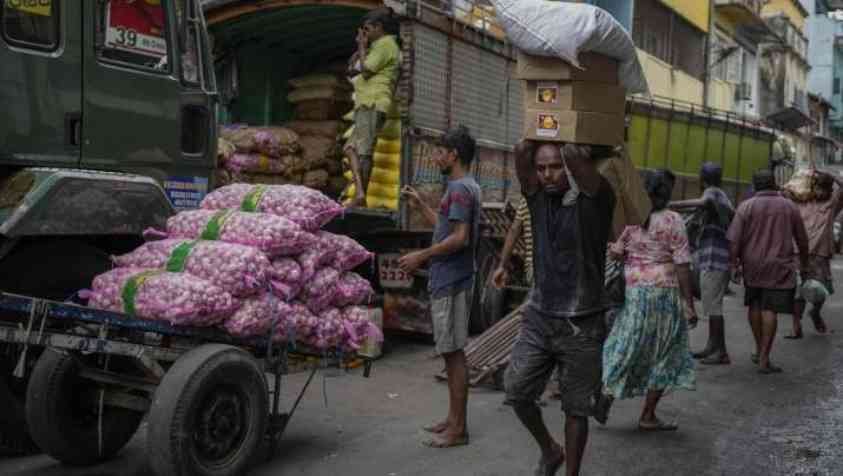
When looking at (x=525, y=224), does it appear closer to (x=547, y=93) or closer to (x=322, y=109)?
(x=322, y=109)

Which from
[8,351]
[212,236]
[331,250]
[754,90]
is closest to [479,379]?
[331,250]

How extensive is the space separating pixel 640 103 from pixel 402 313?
7.84m

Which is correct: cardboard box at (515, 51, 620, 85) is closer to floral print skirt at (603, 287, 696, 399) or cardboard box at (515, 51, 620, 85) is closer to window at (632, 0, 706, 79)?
floral print skirt at (603, 287, 696, 399)

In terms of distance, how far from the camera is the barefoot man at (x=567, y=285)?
4219mm

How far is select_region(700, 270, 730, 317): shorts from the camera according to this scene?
27.9ft

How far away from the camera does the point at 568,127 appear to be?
166 inches

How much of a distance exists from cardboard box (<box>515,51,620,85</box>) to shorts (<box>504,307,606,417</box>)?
3.67ft

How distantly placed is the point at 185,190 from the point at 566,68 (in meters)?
2.64

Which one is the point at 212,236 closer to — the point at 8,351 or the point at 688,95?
the point at 8,351

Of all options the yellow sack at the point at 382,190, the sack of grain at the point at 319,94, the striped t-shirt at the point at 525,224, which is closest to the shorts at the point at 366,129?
the yellow sack at the point at 382,190

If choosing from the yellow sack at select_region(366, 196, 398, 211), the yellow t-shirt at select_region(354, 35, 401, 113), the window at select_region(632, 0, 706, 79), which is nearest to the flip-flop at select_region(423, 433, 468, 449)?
the yellow sack at select_region(366, 196, 398, 211)

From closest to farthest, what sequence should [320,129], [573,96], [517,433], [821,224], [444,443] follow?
[573,96]
[444,443]
[517,433]
[320,129]
[821,224]

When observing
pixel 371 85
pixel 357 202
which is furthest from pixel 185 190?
pixel 371 85

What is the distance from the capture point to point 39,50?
4883mm
